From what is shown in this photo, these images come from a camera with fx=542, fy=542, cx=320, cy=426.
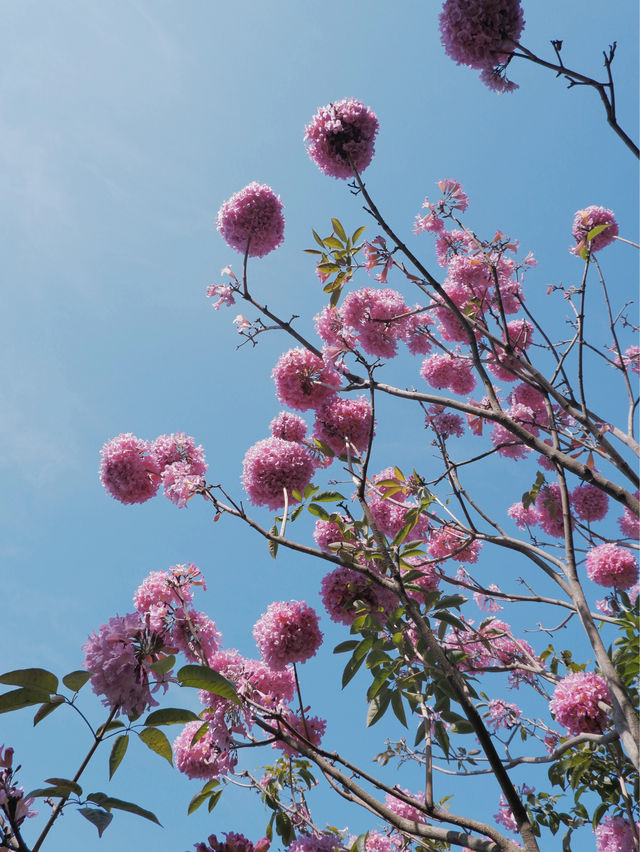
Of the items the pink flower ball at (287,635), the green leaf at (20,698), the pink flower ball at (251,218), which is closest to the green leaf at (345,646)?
the pink flower ball at (287,635)

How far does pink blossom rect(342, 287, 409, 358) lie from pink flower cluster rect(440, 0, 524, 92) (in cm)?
176

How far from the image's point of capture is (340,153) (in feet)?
12.6

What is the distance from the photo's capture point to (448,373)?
18.5ft

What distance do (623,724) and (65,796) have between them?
274 cm

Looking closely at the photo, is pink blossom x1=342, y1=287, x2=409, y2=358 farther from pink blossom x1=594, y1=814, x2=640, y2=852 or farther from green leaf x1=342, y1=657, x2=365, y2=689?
pink blossom x1=594, y1=814, x2=640, y2=852

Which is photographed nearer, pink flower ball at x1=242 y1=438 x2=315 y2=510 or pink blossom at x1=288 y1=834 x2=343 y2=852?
pink blossom at x1=288 y1=834 x2=343 y2=852

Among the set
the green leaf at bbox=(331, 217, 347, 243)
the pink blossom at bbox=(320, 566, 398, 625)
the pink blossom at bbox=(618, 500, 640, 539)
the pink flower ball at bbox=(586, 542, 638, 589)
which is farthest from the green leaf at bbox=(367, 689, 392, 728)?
the pink blossom at bbox=(618, 500, 640, 539)

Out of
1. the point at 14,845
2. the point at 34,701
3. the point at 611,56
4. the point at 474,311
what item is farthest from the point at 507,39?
the point at 14,845

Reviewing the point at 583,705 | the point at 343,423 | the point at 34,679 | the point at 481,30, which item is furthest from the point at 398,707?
the point at 481,30

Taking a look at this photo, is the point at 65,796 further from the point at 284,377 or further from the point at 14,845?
the point at 284,377

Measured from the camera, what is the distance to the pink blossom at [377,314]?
4.55 m

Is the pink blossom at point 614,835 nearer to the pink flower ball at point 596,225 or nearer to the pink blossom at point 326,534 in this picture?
the pink blossom at point 326,534

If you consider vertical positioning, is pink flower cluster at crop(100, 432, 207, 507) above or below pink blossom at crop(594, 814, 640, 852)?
above

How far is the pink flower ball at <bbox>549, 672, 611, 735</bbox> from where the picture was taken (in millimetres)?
3488
